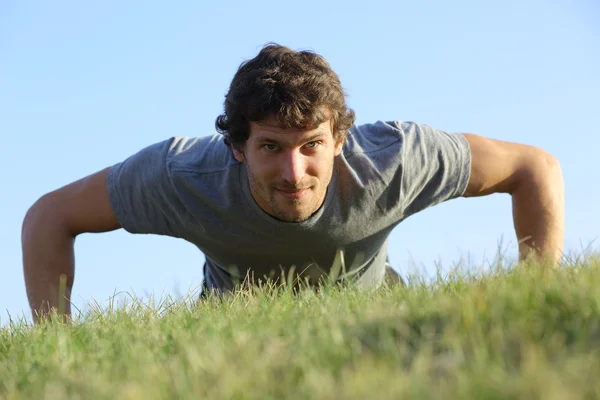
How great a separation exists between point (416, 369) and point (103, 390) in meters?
1.09

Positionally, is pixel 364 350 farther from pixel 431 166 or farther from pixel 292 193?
pixel 431 166

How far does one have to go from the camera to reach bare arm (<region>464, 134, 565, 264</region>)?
21.5 ft

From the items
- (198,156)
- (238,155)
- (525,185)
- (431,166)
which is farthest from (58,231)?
(525,185)

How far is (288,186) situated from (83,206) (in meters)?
1.97

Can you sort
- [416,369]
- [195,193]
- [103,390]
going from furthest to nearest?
[195,193] < [103,390] < [416,369]

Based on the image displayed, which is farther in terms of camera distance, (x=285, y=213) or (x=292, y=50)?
(x=292, y=50)

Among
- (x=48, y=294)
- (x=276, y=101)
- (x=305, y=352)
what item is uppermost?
(x=276, y=101)

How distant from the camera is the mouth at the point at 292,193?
583 cm

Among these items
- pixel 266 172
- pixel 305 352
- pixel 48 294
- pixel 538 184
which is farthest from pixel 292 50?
pixel 305 352

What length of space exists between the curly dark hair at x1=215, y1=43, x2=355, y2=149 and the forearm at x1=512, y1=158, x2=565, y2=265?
172 centimetres

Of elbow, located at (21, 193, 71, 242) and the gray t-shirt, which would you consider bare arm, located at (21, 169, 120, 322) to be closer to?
elbow, located at (21, 193, 71, 242)

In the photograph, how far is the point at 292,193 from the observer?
19.2ft

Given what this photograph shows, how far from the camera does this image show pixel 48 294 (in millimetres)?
6473

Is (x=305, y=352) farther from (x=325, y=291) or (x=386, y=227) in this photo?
(x=386, y=227)
